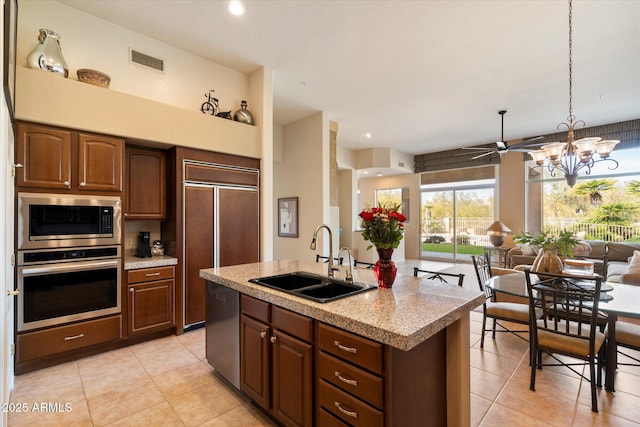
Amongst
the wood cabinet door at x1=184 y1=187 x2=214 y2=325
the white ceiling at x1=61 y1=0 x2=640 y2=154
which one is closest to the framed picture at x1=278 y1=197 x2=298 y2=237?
the white ceiling at x1=61 y1=0 x2=640 y2=154

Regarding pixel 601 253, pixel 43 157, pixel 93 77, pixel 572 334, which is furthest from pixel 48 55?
pixel 601 253

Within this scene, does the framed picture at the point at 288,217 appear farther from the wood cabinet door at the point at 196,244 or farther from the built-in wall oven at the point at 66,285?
the built-in wall oven at the point at 66,285

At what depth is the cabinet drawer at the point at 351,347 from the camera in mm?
1272

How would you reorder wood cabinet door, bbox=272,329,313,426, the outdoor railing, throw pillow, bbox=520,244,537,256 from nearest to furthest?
wood cabinet door, bbox=272,329,313,426 < throw pillow, bbox=520,244,537,256 < the outdoor railing

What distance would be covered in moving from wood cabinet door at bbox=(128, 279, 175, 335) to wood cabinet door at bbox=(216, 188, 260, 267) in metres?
0.68

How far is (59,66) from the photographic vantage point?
2.61 meters

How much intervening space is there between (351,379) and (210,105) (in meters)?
3.57

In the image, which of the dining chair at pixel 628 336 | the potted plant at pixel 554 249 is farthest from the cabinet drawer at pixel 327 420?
the potted plant at pixel 554 249

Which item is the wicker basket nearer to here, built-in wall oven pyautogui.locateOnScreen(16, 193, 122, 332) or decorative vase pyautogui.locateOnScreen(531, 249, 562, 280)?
built-in wall oven pyautogui.locateOnScreen(16, 193, 122, 332)

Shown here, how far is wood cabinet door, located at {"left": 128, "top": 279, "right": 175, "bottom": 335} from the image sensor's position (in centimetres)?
303

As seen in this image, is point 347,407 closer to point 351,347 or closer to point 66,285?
point 351,347

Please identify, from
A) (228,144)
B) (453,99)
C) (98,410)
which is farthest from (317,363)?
(453,99)

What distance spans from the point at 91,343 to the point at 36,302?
61 cm

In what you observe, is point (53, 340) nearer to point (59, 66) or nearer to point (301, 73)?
point (59, 66)
